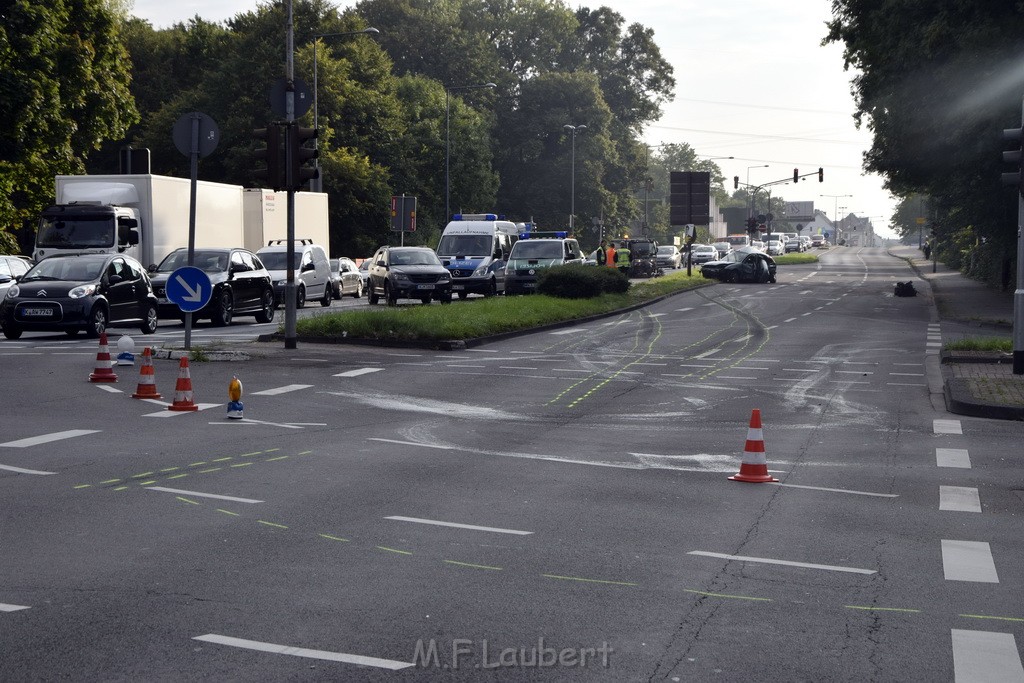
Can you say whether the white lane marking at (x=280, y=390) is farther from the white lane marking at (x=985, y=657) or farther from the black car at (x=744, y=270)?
the black car at (x=744, y=270)

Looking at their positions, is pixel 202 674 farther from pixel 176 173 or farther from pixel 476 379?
pixel 176 173

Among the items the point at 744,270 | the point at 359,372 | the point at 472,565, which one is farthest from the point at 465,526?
the point at 744,270

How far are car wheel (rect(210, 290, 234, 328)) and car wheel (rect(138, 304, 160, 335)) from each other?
219 centimetres

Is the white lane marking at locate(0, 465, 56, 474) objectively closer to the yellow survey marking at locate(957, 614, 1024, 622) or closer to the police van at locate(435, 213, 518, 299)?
the yellow survey marking at locate(957, 614, 1024, 622)

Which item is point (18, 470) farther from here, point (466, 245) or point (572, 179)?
point (572, 179)

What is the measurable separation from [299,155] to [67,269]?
6908 mm

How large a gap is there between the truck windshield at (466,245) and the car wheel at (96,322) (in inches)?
693

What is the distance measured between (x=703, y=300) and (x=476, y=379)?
24.2m

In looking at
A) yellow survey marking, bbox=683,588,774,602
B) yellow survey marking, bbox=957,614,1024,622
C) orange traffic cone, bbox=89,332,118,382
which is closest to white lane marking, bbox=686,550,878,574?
yellow survey marking, bbox=683,588,774,602

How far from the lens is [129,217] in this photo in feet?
102

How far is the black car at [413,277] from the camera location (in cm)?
3662

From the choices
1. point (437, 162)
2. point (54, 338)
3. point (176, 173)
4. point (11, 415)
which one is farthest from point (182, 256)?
point (437, 162)

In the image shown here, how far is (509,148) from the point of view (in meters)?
92.6

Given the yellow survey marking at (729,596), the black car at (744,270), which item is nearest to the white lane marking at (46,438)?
the yellow survey marking at (729,596)
